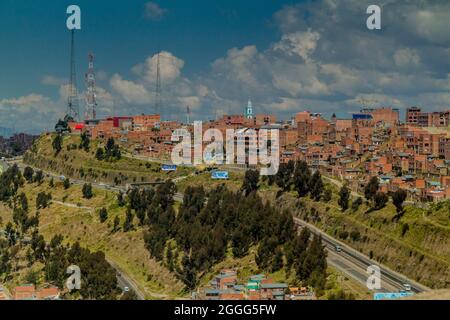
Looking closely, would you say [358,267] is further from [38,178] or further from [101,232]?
→ [38,178]

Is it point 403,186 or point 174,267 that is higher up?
point 403,186

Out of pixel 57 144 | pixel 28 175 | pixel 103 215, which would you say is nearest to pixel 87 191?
pixel 103 215

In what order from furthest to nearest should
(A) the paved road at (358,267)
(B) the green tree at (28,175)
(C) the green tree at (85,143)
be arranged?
(C) the green tree at (85,143) < (B) the green tree at (28,175) < (A) the paved road at (358,267)

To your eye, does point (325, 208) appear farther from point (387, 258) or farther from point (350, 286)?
point (350, 286)

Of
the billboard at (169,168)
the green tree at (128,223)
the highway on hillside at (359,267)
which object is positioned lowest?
the highway on hillside at (359,267)

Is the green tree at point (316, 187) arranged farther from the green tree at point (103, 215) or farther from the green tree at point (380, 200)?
the green tree at point (103, 215)

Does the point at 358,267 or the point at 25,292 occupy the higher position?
the point at 358,267

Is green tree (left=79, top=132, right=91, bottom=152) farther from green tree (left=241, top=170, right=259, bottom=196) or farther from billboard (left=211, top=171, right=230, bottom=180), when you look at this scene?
green tree (left=241, top=170, right=259, bottom=196)

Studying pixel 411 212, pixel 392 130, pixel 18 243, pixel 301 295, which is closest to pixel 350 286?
pixel 301 295

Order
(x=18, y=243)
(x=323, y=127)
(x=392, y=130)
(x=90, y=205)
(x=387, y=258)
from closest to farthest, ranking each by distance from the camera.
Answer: (x=387, y=258)
(x=18, y=243)
(x=90, y=205)
(x=392, y=130)
(x=323, y=127)

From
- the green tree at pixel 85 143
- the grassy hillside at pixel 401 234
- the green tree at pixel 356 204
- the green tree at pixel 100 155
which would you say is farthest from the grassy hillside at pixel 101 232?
→ the green tree at pixel 356 204

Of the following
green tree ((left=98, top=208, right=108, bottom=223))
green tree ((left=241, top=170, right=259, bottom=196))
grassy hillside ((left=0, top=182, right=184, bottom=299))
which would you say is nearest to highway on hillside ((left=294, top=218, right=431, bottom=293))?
grassy hillside ((left=0, top=182, right=184, bottom=299))
